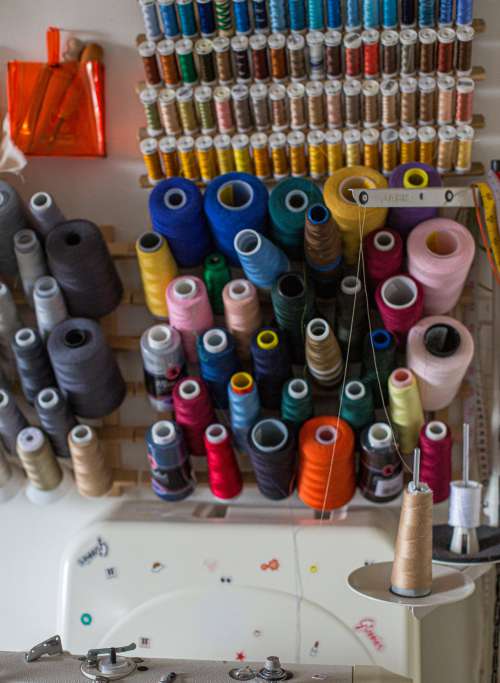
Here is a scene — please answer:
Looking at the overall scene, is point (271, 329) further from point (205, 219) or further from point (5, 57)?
point (5, 57)

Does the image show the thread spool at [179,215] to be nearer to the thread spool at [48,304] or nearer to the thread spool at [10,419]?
the thread spool at [48,304]

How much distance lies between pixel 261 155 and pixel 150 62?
349 mm

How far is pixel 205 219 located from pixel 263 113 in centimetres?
30

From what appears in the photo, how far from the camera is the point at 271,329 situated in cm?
245

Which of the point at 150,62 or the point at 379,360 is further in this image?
the point at 150,62

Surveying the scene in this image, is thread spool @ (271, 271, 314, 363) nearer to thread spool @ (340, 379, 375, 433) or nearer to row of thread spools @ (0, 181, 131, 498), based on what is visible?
thread spool @ (340, 379, 375, 433)

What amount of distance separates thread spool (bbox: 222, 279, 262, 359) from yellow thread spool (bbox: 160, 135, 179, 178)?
0.34 m

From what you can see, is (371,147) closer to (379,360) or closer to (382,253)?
(382,253)

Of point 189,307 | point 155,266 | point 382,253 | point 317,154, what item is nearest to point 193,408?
point 189,307

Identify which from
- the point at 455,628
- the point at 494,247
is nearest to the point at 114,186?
the point at 494,247

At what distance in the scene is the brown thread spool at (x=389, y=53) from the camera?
7.93ft

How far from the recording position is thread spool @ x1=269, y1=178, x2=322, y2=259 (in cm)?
238

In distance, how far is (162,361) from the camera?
8.15ft

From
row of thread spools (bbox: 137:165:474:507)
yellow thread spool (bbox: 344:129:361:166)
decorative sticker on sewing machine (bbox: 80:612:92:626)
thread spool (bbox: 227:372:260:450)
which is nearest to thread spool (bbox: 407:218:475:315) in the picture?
row of thread spools (bbox: 137:165:474:507)
